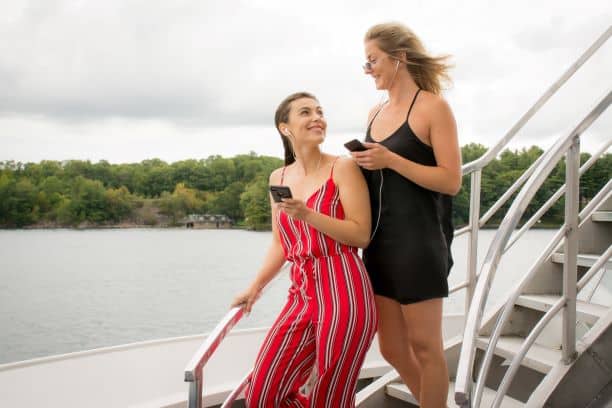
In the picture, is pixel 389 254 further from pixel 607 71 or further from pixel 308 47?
pixel 308 47

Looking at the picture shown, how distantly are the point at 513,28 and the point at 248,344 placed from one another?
205ft

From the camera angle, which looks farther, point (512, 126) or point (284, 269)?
point (512, 126)

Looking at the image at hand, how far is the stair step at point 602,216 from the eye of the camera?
2643 millimetres

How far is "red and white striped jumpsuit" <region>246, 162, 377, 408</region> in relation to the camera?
155 cm

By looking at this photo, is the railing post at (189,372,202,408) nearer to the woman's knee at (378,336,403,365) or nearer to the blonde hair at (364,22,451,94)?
the woman's knee at (378,336,403,365)

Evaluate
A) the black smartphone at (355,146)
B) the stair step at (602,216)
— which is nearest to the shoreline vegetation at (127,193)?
the stair step at (602,216)

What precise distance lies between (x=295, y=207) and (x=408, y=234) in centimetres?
35

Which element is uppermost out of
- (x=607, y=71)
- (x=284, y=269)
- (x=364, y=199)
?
(x=607, y=71)

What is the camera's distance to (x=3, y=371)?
320cm

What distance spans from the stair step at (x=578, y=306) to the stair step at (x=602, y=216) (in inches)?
16.3

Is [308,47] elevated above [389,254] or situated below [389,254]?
above

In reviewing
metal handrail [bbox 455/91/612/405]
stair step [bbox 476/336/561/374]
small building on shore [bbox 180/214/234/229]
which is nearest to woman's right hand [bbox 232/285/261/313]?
metal handrail [bbox 455/91/612/405]

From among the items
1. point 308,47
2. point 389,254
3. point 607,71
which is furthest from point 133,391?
point 308,47

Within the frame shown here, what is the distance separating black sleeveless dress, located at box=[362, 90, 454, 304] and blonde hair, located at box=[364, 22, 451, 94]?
69 millimetres
